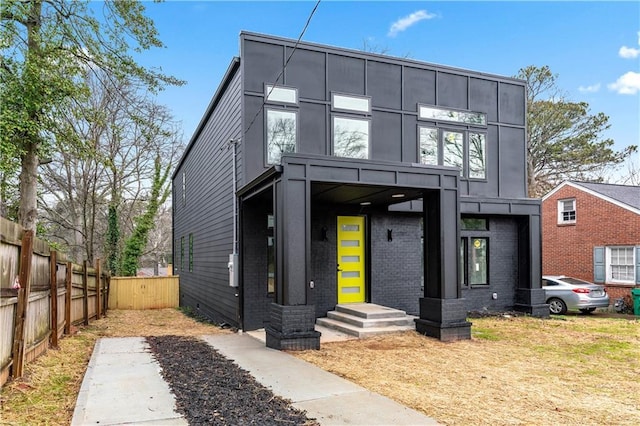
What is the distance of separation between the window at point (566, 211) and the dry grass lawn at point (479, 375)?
32.5 feet

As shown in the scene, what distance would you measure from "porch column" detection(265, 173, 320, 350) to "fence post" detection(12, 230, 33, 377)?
3.60 metres

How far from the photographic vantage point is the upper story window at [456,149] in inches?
473

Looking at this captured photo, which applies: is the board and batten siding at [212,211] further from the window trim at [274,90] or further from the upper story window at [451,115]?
the upper story window at [451,115]

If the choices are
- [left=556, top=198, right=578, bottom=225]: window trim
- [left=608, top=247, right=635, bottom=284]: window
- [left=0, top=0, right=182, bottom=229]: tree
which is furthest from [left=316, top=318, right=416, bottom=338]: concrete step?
[left=556, top=198, right=578, bottom=225]: window trim

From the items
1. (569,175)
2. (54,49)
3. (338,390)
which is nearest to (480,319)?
(338,390)

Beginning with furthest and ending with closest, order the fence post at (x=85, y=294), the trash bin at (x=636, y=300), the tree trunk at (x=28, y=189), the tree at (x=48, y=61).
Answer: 1. the trash bin at (x=636, y=300)
2. the tree trunk at (x=28, y=189)
3. the fence post at (x=85, y=294)
4. the tree at (x=48, y=61)

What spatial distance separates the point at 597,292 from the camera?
13.9 m

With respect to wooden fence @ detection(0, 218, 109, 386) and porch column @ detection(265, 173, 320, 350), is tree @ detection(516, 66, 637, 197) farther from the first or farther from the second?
wooden fence @ detection(0, 218, 109, 386)

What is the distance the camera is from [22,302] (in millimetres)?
4906

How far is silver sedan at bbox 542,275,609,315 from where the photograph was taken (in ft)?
44.8

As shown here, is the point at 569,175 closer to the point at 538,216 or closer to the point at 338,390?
the point at 538,216

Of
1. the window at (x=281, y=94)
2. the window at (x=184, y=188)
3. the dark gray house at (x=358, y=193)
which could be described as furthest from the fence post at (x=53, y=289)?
the window at (x=184, y=188)

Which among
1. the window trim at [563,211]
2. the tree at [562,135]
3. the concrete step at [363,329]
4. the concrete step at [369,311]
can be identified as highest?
the tree at [562,135]

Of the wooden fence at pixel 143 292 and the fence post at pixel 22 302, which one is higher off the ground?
the fence post at pixel 22 302
